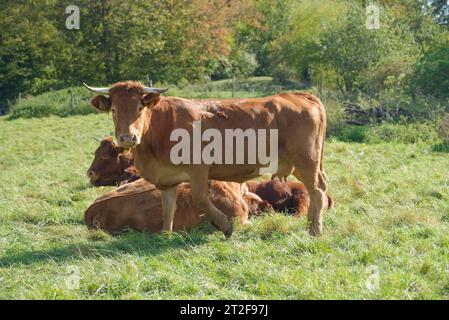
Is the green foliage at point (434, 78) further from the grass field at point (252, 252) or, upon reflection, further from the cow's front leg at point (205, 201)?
the cow's front leg at point (205, 201)

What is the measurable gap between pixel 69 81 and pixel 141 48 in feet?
16.0

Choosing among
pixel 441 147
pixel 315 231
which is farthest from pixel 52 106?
pixel 315 231

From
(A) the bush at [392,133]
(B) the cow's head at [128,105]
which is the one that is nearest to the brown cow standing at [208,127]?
(B) the cow's head at [128,105]

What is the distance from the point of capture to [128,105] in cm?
689

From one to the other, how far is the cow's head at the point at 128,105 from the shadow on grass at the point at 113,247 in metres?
1.08

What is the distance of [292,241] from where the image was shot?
650 centimetres

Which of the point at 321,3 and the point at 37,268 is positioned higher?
the point at 321,3

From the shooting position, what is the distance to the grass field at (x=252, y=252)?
5.20 metres

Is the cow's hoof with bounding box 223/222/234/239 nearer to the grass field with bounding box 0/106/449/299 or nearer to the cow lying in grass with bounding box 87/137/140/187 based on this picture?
the grass field with bounding box 0/106/449/299

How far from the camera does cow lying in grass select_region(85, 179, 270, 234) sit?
25.2ft

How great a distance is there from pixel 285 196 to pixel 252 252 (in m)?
2.28
